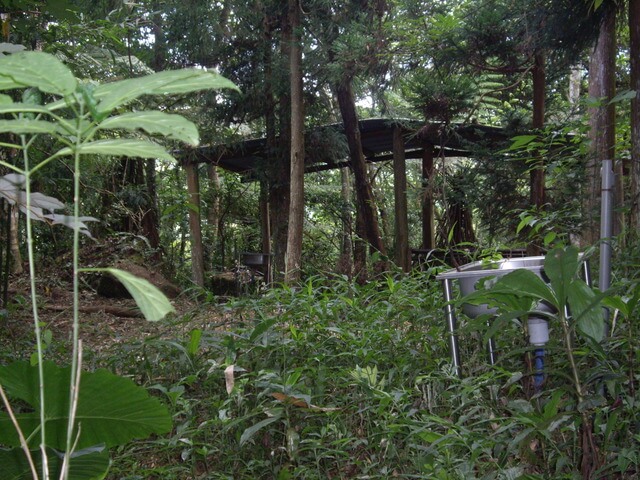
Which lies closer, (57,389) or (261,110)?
(57,389)

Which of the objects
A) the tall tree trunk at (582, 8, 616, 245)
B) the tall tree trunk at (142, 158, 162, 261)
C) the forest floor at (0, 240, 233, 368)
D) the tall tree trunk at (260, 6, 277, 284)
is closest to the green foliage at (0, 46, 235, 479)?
the forest floor at (0, 240, 233, 368)

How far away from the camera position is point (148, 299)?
1.81 feet

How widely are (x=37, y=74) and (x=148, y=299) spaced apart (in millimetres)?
211

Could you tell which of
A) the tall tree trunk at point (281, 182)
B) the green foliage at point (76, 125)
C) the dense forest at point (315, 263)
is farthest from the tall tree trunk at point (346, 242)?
the green foliage at point (76, 125)

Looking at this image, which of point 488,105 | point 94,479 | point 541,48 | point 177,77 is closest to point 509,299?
point 94,479

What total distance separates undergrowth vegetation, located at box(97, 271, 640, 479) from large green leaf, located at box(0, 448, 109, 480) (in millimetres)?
1109

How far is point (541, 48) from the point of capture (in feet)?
21.3

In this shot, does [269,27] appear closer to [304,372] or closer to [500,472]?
[304,372]

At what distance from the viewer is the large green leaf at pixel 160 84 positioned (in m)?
0.57

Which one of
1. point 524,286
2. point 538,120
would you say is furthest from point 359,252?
point 524,286

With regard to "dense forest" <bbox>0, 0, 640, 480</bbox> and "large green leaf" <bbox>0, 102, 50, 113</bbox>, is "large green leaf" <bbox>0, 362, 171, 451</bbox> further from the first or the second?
"large green leaf" <bbox>0, 102, 50, 113</bbox>

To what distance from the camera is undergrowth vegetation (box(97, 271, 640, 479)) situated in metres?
2.05

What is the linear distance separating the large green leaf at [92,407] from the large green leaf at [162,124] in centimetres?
59

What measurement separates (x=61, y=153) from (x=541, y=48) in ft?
21.8
